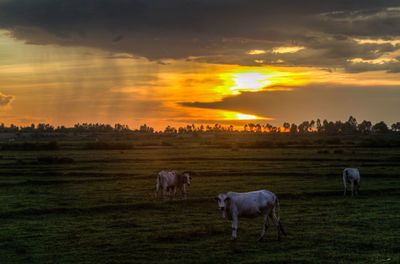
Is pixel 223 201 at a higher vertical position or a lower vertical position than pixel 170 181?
higher

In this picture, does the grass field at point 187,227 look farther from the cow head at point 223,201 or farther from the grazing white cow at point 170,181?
the cow head at point 223,201

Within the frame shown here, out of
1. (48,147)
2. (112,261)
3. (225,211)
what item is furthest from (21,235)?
(48,147)

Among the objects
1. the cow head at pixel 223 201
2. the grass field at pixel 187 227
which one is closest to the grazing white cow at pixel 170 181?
the grass field at pixel 187 227

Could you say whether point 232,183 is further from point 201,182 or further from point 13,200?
point 13,200

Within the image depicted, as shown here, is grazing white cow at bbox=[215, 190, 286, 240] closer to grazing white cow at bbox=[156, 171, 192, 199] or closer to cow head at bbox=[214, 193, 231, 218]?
cow head at bbox=[214, 193, 231, 218]

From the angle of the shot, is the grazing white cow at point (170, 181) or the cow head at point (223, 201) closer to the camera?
the cow head at point (223, 201)

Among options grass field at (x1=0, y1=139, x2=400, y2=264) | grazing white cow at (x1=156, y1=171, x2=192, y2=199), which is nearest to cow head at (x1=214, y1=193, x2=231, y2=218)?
grass field at (x1=0, y1=139, x2=400, y2=264)

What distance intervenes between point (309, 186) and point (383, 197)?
278 inches

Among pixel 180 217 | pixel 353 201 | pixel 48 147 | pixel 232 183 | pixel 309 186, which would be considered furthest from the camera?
pixel 48 147

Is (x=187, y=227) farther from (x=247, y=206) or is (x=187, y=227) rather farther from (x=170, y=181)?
(x=170, y=181)

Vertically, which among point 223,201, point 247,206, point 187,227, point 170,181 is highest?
point 223,201

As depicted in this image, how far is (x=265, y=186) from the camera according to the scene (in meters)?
34.6

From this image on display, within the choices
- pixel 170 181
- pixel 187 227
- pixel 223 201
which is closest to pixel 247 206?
pixel 223 201

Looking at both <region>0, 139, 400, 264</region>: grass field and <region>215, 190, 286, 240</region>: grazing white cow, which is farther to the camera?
<region>215, 190, 286, 240</region>: grazing white cow
